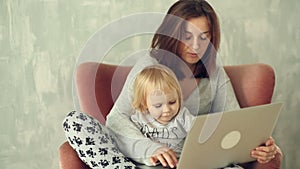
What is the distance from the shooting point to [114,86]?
1794 mm

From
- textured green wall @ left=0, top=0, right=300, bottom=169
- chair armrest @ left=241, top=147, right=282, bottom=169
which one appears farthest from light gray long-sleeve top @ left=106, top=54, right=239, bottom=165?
textured green wall @ left=0, top=0, right=300, bottom=169

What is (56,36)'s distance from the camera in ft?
6.68

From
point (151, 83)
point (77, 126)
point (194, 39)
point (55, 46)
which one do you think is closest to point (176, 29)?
point (194, 39)

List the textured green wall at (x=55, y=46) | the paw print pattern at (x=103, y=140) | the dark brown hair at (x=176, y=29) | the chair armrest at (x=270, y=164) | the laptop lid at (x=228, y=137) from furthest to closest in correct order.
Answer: the textured green wall at (x=55, y=46)
the dark brown hair at (x=176, y=29)
the chair armrest at (x=270, y=164)
the paw print pattern at (x=103, y=140)
the laptop lid at (x=228, y=137)

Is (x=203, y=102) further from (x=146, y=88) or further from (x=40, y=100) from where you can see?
(x=40, y=100)

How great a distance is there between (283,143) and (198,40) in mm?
821

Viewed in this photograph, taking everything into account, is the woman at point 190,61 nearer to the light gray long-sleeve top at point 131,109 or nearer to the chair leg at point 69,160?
the light gray long-sleeve top at point 131,109

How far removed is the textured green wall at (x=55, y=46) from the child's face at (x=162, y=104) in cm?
54

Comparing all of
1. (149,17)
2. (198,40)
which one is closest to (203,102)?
(198,40)

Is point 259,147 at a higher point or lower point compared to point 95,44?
lower

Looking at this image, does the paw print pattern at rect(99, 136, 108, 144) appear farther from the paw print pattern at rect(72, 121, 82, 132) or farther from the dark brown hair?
the dark brown hair

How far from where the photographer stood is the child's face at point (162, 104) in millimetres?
1552

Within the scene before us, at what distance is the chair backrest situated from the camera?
1.74 meters

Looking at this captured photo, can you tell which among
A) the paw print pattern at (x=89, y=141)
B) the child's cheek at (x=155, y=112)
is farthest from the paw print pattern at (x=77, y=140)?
the child's cheek at (x=155, y=112)
